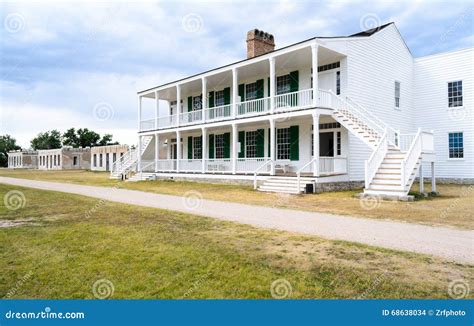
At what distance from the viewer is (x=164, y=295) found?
4.26 metres

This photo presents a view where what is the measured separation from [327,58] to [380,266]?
16082mm

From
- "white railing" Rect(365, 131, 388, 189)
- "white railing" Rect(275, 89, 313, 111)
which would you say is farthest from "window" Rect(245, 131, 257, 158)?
"white railing" Rect(365, 131, 388, 189)

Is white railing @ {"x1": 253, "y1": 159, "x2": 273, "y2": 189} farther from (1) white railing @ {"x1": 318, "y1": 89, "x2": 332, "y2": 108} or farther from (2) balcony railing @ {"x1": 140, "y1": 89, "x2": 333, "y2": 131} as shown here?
(1) white railing @ {"x1": 318, "y1": 89, "x2": 332, "y2": 108}

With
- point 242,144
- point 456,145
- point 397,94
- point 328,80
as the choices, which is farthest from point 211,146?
point 456,145

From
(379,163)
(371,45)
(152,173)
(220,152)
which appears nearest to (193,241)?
(379,163)

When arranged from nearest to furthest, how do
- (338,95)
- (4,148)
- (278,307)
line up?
1. (278,307)
2. (338,95)
3. (4,148)

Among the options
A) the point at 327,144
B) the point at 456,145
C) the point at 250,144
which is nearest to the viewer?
the point at 327,144

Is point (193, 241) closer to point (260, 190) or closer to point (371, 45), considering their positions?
point (260, 190)

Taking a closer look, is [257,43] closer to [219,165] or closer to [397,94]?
[219,165]

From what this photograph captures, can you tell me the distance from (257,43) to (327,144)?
8.29 m

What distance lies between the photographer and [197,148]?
28891mm

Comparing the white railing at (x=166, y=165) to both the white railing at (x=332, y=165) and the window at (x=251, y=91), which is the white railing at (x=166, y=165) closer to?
the window at (x=251, y=91)

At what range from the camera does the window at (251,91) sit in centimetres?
2391

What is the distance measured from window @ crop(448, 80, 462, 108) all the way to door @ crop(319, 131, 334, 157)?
809cm
